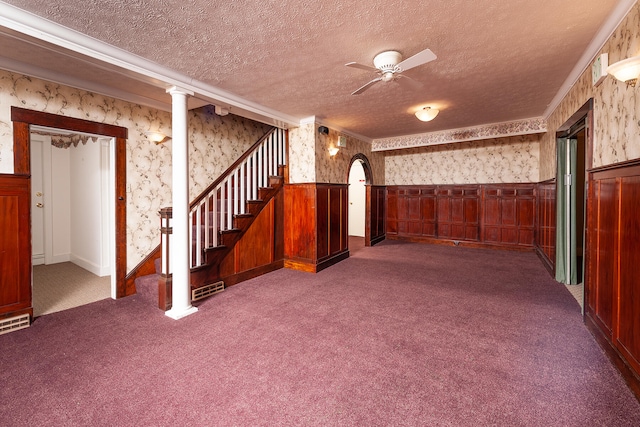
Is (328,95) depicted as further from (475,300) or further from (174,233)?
(475,300)

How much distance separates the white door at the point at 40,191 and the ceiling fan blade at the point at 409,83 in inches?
244

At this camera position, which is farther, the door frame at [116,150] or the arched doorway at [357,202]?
the arched doorway at [357,202]

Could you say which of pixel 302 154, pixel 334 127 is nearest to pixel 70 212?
pixel 302 154

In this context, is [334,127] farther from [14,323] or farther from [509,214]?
[14,323]

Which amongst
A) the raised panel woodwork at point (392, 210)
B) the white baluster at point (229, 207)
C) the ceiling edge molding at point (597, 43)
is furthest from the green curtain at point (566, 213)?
the white baluster at point (229, 207)

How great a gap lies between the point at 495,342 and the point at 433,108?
3171 millimetres

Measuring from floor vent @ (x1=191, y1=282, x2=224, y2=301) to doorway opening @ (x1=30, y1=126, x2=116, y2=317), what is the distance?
1387 mm

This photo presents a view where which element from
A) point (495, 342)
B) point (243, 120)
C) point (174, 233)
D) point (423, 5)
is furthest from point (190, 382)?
point (243, 120)

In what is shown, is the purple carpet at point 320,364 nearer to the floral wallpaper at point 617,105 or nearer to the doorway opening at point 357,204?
the floral wallpaper at point 617,105

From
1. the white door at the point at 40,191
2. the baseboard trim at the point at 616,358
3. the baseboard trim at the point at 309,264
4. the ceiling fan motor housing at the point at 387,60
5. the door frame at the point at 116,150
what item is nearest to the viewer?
the baseboard trim at the point at 616,358

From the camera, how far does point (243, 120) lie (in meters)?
5.48

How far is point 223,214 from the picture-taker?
3980mm

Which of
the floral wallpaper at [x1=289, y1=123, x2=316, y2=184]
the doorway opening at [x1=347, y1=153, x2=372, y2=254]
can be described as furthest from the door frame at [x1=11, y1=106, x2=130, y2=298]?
the doorway opening at [x1=347, y1=153, x2=372, y2=254]

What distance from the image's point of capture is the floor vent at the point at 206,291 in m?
3.53
